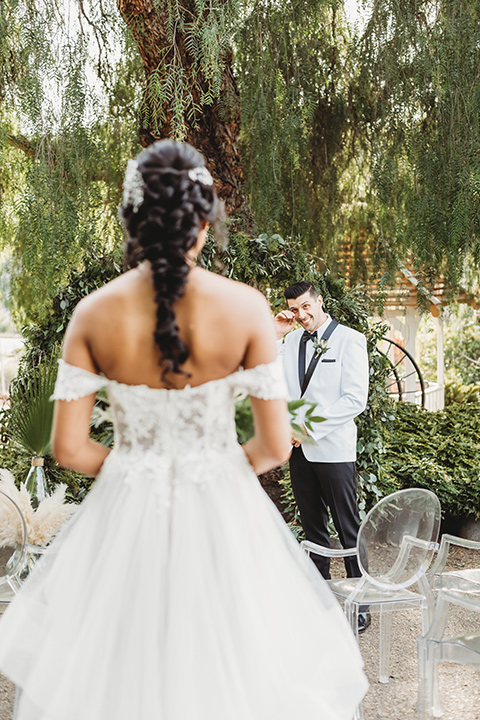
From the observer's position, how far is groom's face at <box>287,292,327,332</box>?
399 centimetres

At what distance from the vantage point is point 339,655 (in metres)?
1.95

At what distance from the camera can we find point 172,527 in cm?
185

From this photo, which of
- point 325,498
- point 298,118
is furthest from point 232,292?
point 298,118

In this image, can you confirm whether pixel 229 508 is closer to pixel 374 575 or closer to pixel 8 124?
pixel 374 575

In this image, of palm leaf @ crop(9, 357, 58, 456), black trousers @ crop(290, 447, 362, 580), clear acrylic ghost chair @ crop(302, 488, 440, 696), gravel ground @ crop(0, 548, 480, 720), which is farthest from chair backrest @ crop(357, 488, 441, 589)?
palm leaf @ crop(9, 357, 58, 456)

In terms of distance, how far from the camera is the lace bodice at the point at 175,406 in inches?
70.3

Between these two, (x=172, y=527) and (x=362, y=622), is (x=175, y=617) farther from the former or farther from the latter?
(x=362, y=622)

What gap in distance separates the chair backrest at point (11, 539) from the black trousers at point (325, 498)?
163 cm

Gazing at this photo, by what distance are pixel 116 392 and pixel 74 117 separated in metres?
3.30

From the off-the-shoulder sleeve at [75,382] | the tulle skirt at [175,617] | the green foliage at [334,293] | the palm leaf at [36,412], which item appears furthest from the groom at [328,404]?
the off-the-shoulder sleeve at [75,382]

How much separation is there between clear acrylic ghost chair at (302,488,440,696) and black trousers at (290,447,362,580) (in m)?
0.79

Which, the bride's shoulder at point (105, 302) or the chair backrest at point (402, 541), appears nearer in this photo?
the bride's shoulder at point (105, 302)

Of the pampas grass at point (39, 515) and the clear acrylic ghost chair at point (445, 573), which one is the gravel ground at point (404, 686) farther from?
the pampas grass at point (39, 515)

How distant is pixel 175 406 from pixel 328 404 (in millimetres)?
2264
